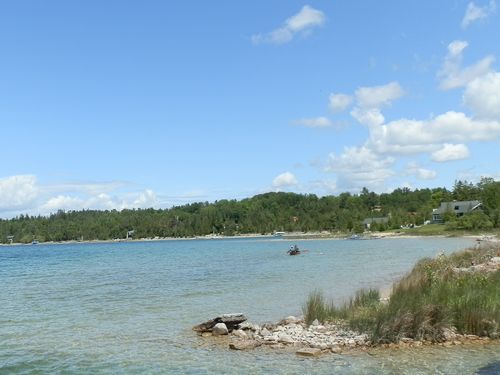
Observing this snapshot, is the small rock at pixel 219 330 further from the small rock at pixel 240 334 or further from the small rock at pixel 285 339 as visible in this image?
the small rock at pixel 285 339

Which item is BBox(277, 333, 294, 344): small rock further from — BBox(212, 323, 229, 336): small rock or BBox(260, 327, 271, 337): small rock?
BBox(212, 323, 229, 336): small rock

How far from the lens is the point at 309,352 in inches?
535

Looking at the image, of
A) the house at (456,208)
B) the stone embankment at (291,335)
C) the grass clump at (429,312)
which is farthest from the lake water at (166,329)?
the house at (456,208)

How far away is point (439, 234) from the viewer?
111062 millimetres

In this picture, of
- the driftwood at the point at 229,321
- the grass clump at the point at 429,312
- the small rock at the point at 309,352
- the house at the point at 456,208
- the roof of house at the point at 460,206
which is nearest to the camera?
the small rock at the point at 309,352

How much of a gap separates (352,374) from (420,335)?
3.16 m

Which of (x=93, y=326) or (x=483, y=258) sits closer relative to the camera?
(x=93, y=326)

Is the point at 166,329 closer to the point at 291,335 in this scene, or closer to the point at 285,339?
the point at 291,335

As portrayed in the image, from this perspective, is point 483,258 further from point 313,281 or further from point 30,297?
point 30,297

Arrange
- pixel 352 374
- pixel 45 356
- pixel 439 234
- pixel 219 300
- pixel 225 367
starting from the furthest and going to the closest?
pixel 439 234, pixel 219 300, pixel 45 356, pixel 225 367, pixel 352 374

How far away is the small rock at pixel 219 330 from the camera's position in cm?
1689

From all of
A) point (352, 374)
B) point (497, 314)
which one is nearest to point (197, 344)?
point (352, 374)

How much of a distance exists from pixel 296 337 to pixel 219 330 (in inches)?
114

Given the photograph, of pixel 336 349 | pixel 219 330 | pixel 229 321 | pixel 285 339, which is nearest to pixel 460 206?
pixel 229 321
